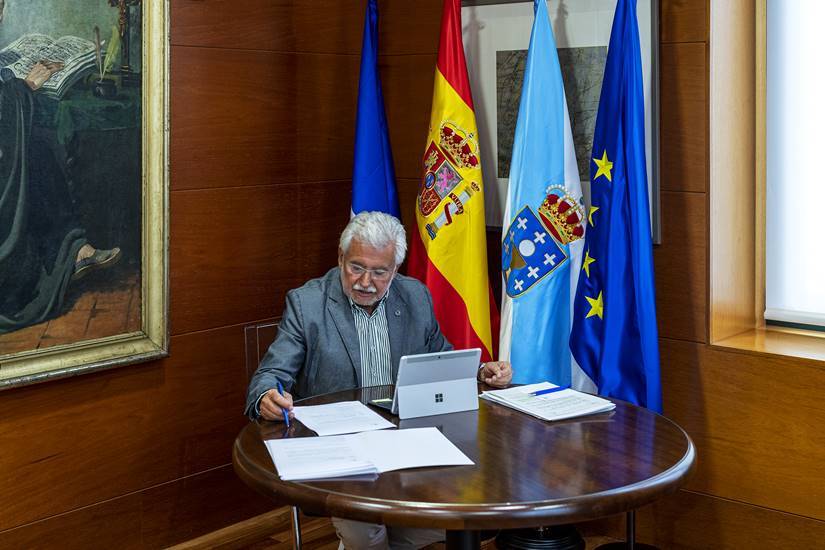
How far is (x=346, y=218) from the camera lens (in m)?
4.16

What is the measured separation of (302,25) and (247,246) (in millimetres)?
921

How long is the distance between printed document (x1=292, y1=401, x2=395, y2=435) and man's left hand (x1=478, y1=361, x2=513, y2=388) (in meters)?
0.44

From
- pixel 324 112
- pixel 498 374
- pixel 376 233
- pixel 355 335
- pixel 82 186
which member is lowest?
pixel 498 374

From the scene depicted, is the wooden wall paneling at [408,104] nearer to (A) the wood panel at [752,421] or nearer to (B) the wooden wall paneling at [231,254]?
(B) the wooden wall paneling at [231,254]

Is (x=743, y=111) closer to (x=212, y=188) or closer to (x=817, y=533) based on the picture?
(x=817, y=533)

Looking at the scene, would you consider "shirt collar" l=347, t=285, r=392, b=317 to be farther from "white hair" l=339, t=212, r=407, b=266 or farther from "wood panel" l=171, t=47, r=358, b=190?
"wood panel" l=171, t=47, r=358, b=190

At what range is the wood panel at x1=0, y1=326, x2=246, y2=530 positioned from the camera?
3.08m

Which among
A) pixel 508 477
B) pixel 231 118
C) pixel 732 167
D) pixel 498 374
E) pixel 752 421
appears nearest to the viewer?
pixel 508 477

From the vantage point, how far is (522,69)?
3.68m

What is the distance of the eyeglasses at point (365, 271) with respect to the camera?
115 inches

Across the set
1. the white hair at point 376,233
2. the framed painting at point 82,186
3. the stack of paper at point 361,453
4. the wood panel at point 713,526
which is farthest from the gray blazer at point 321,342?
the wood panel at point 713,526

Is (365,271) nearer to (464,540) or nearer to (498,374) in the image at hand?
(498,374)

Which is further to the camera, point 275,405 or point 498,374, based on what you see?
point 498,374

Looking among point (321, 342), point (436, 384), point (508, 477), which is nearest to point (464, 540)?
point (508, 477)
